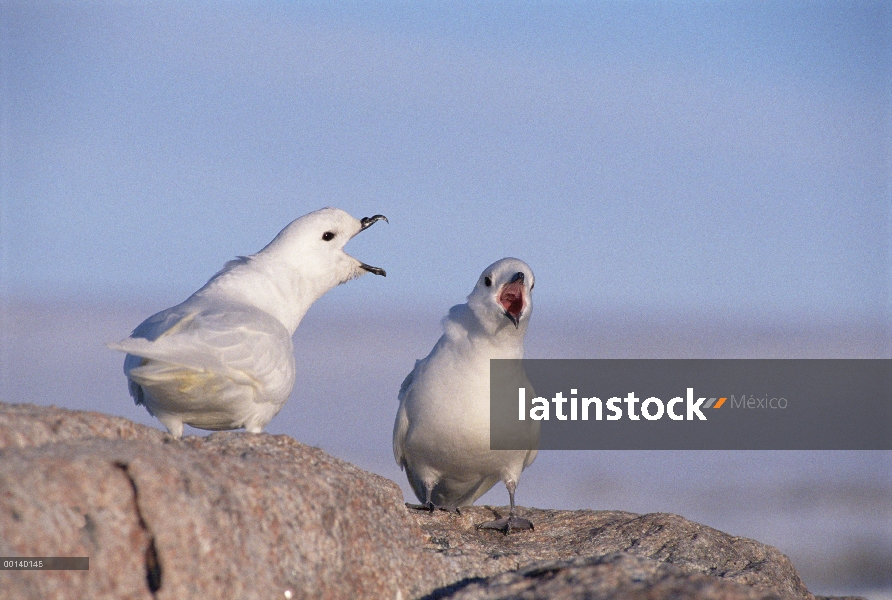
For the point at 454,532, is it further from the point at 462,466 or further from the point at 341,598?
the point at 341,598

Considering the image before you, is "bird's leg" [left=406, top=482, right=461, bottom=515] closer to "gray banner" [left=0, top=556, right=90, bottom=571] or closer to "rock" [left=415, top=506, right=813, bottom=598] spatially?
"rock" [left=415, top=506, right=813, bottom=598]

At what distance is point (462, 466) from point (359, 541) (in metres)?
4.13

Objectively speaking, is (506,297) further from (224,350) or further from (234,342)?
(224,350)

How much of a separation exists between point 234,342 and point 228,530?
2.90m

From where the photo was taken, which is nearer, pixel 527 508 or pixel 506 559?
pixel 506 559

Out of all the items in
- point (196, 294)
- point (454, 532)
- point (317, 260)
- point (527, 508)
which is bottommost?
point (454, 532)

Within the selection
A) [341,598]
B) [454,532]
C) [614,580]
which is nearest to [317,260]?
[454,532]

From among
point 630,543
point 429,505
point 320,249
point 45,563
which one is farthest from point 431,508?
point 45,563

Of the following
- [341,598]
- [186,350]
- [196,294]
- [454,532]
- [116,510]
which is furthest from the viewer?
[196,294]

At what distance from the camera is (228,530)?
474 cm

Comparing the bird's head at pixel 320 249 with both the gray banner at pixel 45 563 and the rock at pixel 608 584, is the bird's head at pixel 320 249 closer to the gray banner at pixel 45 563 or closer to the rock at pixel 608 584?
the rock at pixel 608 584

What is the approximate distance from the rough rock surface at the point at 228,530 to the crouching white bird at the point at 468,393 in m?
2.59

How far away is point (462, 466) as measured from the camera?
9.66 meters

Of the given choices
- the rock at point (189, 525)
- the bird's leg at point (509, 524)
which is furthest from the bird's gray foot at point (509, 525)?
the rock at point (189, 525)
